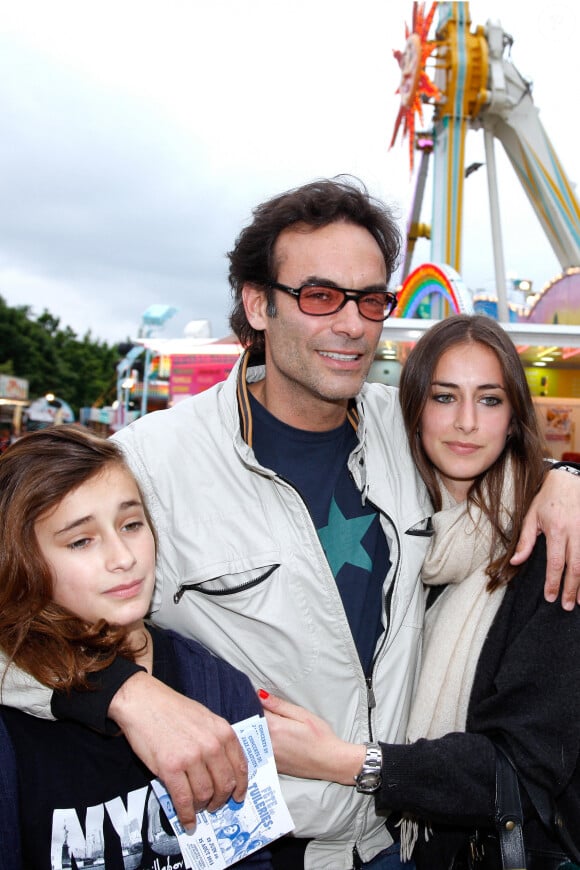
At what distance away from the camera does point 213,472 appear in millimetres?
1991

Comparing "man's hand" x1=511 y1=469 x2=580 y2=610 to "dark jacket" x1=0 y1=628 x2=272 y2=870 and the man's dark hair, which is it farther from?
the man's dark hair

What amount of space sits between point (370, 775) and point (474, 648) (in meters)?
0.46

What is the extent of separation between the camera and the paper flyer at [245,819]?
1.50 meters

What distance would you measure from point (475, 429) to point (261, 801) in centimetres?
125

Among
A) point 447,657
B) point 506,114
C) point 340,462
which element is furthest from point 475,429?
point 506,114

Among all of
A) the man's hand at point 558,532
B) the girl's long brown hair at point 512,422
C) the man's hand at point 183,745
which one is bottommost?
the man's hand at point 183,745

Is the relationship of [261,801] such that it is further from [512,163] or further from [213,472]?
[512,163]

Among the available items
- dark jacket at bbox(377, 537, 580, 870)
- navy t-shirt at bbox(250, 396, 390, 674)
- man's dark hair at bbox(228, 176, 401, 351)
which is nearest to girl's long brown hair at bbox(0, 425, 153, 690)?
navy t-shirt at bbox(250, 396, 390, 674)

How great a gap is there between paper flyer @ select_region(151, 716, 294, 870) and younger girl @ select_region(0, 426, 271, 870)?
77mm

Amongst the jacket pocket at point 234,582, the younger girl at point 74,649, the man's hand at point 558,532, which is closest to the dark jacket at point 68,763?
the younger girl at point 74,649

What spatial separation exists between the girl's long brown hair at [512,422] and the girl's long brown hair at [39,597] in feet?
3.71

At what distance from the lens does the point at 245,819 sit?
1.54 m

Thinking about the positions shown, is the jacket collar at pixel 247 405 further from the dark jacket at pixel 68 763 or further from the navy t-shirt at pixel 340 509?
the dark jacket at pixel 68 763

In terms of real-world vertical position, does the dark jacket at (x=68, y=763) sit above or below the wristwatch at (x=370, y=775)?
above
